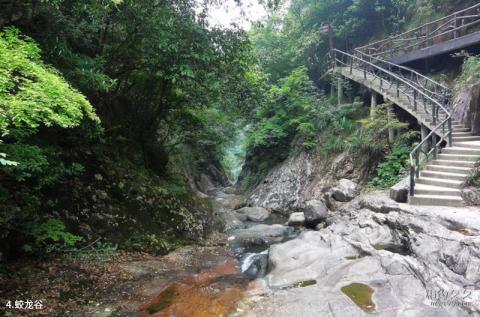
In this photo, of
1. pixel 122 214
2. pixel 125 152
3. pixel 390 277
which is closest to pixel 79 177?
pixel 122 214

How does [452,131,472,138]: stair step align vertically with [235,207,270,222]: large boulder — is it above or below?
above

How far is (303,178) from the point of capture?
A: 1591cm

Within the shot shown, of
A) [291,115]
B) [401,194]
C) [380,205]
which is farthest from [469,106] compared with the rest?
[291,115]

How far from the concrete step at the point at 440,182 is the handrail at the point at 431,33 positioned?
810 cm

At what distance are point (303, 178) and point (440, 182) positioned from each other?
8.18 metres

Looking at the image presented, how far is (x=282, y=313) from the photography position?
14.6ft

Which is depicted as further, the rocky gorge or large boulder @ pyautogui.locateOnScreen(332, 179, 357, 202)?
large boulder @ pyautogui.locateOnScreen(332, 179, 357, 202)

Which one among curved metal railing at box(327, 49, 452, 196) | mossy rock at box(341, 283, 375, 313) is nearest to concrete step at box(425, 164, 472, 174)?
curved metal railing at box(327, 49, 452, 196)

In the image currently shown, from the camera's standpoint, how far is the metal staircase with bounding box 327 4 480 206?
7.75 m

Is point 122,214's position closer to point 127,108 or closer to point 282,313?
point 127,108

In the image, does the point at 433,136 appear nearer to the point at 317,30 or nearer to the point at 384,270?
the point at 384,270

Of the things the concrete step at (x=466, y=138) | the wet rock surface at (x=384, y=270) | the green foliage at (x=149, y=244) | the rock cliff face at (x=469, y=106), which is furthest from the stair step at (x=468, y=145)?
the green foliage at (x=149, y=244)

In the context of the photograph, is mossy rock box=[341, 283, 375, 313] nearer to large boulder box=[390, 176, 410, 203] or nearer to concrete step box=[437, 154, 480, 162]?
large boulder box=[390, 176, 410, 203]

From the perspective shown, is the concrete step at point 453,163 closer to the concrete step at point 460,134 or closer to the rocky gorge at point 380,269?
the concrete step at point 460,134
